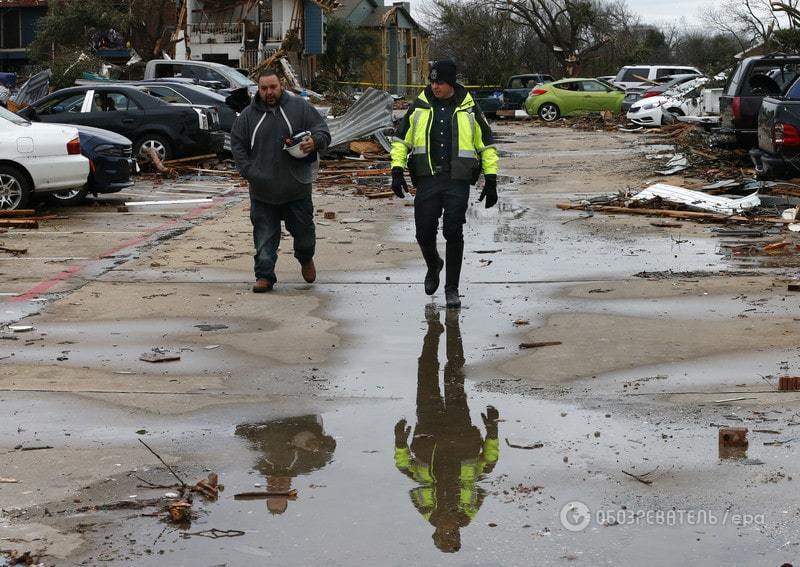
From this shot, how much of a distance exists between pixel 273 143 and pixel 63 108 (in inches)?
486

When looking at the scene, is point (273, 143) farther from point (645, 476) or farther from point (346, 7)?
point (346, 7)

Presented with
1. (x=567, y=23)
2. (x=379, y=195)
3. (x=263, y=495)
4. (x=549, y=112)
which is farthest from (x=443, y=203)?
(x=567, y=23)

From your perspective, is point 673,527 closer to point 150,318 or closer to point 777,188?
point 150,318

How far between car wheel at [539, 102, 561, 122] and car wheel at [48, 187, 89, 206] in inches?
1054

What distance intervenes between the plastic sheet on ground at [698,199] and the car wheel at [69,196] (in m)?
7.11

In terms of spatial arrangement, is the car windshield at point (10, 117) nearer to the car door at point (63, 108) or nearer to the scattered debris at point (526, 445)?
the car door at point (63, 108)

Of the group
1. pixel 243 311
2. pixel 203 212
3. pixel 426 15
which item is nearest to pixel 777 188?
pixel 203 212

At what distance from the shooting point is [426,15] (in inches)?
3361

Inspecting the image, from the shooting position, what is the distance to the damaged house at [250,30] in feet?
188

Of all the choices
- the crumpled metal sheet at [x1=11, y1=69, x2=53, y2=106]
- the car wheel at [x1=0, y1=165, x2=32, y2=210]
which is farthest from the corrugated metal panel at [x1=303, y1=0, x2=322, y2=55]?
the car wheel at [x1=0, y1=165, x2=32, y2=210]

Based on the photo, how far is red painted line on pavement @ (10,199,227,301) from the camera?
33.8 feet

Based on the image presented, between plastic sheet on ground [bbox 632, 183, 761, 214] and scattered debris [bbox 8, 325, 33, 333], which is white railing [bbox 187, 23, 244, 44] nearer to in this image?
plastic sheet on ground [bbox 632, 183, 761, 214]

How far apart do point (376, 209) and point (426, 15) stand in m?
71.3

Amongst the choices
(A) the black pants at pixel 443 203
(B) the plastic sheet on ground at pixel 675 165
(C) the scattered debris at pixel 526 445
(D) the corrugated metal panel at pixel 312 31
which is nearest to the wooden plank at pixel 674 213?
(B) the plastic sheet on ground at pixel 675 165
